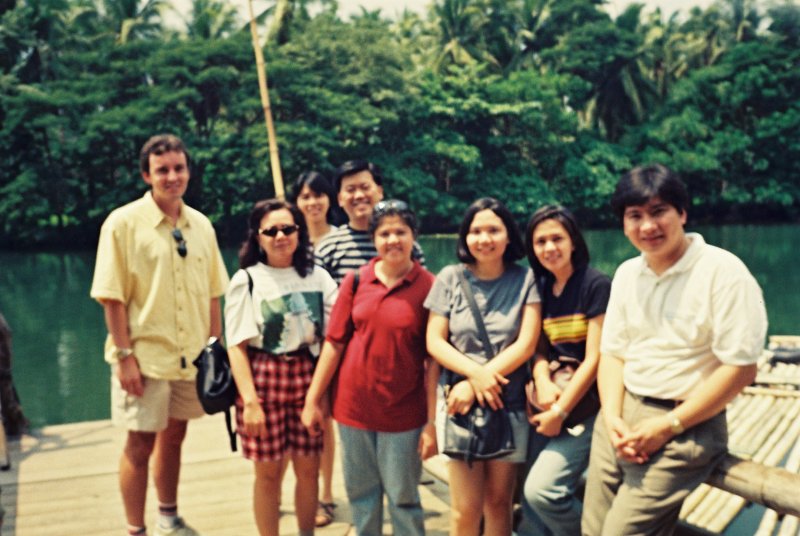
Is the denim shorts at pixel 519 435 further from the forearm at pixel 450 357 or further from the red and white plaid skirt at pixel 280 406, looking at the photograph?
the red and white plaid skirt at pixel 280 406

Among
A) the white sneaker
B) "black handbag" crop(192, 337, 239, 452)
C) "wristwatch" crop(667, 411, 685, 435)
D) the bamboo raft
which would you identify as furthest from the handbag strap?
the white sneaker

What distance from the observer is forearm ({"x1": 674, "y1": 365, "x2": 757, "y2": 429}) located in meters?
1.74

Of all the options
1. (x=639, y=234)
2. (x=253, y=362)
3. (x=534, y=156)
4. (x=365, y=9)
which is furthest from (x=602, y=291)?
(x=365, y=9)

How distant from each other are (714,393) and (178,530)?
2.08 meters

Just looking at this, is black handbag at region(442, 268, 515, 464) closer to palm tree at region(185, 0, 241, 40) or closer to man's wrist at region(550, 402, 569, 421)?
man's wrist at region(550, 402, 569, 421)

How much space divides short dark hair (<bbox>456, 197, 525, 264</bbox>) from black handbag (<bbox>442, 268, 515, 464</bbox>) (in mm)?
148

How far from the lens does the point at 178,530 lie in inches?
116

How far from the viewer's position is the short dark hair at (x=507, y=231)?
7.36 ft

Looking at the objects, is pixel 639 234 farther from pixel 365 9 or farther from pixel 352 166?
pixel 365 9

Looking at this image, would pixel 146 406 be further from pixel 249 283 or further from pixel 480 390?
pixel 480 390

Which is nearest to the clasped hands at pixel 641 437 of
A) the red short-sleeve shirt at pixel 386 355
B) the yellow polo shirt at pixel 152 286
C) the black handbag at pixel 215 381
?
the red short-sleeve shirt at pixel 386 355

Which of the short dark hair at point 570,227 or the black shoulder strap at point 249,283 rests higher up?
the short dark hair at point 570,227

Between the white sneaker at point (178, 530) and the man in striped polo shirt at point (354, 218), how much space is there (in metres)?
1.10

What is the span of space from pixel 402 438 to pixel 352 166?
1065 millimetres
